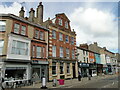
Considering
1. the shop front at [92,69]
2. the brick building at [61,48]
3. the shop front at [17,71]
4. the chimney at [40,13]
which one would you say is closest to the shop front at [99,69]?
the shop front at [92,69]

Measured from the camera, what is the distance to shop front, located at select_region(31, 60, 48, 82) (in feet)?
61.7

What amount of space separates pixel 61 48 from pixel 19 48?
34.4 ft

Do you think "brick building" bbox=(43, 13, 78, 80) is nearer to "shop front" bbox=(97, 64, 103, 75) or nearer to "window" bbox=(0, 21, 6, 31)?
"window" bbox=(0, 21, 6, 31)

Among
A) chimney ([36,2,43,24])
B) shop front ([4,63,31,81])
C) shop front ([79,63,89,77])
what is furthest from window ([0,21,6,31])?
shop front ([79,63,89,77])

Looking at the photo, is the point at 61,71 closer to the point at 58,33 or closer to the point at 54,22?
the point at 58,33

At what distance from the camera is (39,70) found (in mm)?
19906

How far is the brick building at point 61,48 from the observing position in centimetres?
2264

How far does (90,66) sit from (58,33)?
16796 millimetres

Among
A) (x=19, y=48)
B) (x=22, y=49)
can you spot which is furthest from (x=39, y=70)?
(x=19, y=48)

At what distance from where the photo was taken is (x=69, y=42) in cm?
2798

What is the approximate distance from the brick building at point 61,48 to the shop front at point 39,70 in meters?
1.20

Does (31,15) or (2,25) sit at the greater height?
(31,15)

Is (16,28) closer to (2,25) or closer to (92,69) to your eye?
(2,25)

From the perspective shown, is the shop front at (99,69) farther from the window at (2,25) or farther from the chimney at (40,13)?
the window at (2,25)
